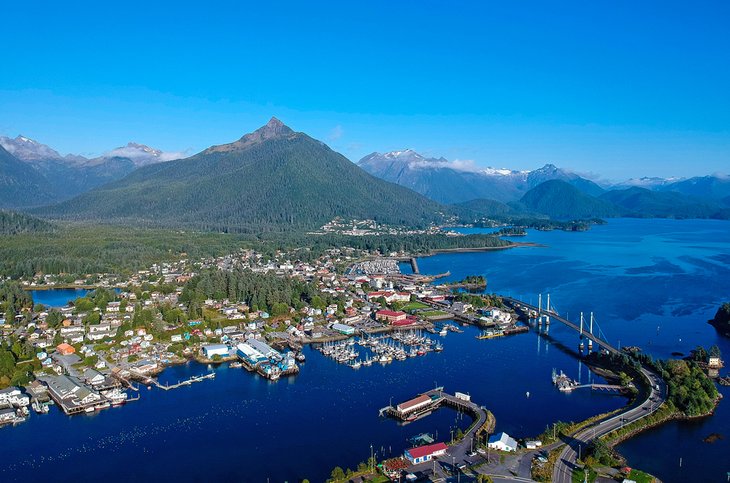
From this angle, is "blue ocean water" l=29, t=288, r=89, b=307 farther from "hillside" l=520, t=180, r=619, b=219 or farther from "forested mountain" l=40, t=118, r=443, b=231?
"hillside" l=520, t=180, r=619, b=219

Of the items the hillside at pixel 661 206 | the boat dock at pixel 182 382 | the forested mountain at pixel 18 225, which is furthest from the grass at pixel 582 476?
the hillside at pixel 661 206

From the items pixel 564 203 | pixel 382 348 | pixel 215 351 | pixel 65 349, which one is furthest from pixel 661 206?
pixel 65 349

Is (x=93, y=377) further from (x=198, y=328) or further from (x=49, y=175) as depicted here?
(x=49, y=175)

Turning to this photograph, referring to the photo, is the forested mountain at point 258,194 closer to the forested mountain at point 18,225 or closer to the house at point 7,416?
the forested mountain at point 18,225

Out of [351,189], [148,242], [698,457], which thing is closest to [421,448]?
[698,457]

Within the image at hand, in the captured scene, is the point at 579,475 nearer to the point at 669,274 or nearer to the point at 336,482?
the point at 336,482

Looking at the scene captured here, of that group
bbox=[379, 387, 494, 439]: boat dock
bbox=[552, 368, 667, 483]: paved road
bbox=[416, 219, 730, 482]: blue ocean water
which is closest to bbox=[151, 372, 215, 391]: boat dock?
bbox=[379, 387, 494, 439]: boat dock
